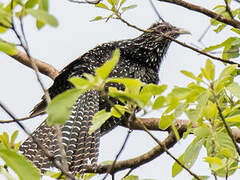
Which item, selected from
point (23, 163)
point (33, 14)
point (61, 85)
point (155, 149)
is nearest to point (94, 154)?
point (155, 149)

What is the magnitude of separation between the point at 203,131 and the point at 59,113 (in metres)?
0.98

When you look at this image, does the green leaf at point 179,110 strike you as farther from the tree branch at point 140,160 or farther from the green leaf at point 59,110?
the tree branch at point 140,160

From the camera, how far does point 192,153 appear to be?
2439 millimetres

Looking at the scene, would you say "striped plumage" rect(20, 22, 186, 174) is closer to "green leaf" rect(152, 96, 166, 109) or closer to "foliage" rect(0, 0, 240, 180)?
"foliage" rect(0, 0, 240, 180)

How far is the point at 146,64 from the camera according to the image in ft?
18.2

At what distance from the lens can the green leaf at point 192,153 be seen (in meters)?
2.40

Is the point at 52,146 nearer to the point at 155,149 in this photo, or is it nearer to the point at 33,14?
the point at 155,149

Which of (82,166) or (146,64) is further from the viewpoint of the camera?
(146,64)

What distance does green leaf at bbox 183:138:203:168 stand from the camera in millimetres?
2401

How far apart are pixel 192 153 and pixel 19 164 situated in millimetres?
1057

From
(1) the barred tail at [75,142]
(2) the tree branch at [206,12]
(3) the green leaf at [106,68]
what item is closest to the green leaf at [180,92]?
(3) the green leaf at [106,68]

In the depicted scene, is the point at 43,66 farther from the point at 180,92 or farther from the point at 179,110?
the point at 180,92

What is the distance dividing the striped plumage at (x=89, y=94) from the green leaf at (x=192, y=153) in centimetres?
137

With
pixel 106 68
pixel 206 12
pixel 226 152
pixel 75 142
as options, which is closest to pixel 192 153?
pixel 226 152
